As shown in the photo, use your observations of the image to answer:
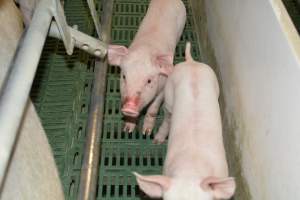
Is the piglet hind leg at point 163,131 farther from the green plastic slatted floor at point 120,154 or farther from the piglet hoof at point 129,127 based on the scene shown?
the piglet hoof at point 129,127

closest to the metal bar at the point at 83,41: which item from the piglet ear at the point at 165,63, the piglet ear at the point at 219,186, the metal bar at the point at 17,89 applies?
the metal bar at the point at 17,89

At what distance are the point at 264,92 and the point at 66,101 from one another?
144 centimetres

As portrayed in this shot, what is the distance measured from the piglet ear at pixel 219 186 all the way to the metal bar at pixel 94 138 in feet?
1.51

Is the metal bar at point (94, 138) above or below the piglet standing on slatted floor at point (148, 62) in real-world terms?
below

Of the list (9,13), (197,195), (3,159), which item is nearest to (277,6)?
(197,195)

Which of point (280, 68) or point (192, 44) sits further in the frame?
point (192, 44)

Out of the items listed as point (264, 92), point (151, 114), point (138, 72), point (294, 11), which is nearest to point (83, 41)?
point (138, 72)

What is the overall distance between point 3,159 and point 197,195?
88 centimetres

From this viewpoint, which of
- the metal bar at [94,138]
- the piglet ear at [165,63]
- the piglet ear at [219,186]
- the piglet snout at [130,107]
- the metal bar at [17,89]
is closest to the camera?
the metal bar at [17,89]

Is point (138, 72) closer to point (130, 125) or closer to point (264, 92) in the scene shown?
point (130, 125)

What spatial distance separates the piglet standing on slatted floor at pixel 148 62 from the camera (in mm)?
2141

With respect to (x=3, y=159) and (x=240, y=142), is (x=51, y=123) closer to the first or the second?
(x=240, y=142)

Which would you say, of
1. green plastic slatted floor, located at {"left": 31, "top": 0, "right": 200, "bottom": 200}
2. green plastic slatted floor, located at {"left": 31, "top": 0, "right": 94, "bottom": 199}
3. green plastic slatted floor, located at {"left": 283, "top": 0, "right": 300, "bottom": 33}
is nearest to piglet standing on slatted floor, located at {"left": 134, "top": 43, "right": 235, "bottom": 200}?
green plastic slatted floor, located at {"left": 31, "top": 0, "right": 200, "bottom": 200}

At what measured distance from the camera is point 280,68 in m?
1.35
